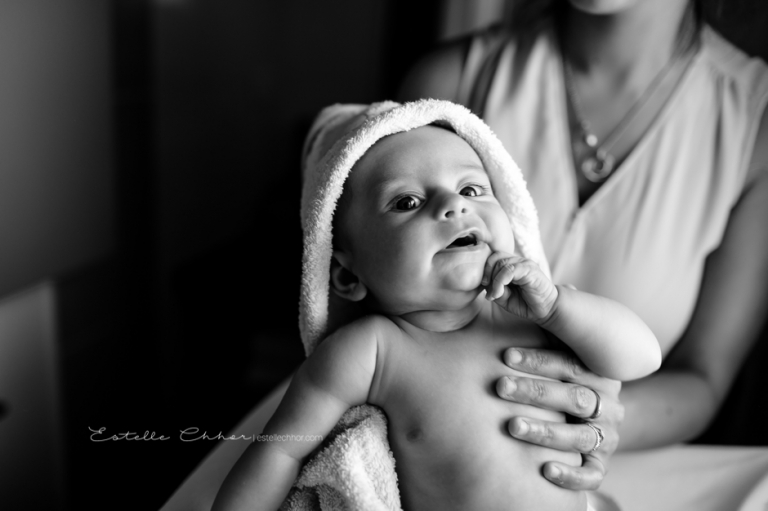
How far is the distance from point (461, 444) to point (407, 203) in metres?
0.23

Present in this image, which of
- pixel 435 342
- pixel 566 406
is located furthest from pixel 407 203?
pixel 566 406

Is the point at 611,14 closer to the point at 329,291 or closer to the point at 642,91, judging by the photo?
the point at 642,91

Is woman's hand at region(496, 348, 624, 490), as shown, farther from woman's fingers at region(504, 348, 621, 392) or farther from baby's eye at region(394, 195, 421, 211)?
baby's eye at region(394, 195, 421, 211)

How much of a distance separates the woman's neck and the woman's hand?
1.66ft

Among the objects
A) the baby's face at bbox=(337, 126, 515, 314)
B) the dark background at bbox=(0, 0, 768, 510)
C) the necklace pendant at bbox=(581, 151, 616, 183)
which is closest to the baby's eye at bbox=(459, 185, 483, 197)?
the baby's face at bbox=(337, 126, 515, 314)

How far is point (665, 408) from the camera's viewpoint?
32.3 inches

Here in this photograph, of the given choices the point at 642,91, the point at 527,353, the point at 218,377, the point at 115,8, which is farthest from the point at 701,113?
the point at 218,377

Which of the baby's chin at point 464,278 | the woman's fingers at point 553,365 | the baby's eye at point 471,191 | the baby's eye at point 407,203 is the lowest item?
the woman's fingers at point 553,365

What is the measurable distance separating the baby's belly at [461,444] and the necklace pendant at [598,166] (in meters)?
0.42

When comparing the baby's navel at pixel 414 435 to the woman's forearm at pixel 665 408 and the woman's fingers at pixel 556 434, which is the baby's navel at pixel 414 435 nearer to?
the woman's fingers at pixel 556 434

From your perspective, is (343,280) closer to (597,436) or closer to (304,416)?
(304,416)

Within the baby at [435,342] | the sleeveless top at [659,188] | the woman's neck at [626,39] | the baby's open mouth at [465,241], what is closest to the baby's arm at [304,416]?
the baby at [435,342]

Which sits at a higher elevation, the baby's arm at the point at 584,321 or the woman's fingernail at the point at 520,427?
the baby's arm at the point at 584,321

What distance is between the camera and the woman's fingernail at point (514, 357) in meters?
0.61
